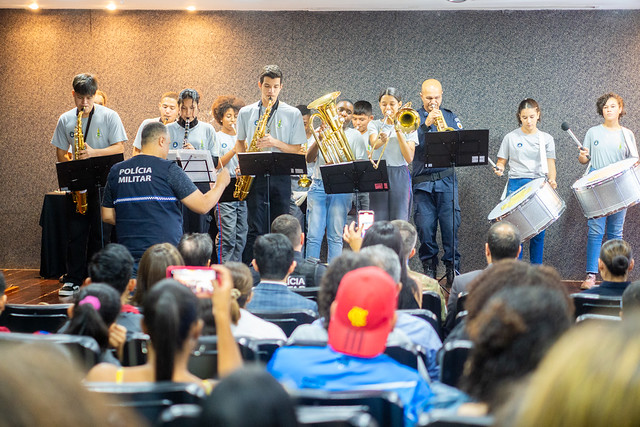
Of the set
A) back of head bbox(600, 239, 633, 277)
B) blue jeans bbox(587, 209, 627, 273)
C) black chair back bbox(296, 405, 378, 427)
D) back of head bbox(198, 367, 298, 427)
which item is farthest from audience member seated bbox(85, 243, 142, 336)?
blue jeans bbox(587, 209, 627, 273)

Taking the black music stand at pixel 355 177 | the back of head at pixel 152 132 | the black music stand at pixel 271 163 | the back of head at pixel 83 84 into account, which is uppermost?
the back of head at pixel 83 84

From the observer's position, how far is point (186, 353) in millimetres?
2088

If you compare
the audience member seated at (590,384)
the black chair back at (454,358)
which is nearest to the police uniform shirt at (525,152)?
the black chair back at (454,358)

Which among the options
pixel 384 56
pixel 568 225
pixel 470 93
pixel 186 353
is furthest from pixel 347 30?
pixel 186 353

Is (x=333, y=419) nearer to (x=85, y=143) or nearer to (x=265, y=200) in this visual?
(x=265, y=200)

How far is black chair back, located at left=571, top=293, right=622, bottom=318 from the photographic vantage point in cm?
335

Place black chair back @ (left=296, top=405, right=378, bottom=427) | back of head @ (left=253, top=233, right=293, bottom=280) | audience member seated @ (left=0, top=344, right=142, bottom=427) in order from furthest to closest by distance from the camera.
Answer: back of head @ (left=253, top=233, right=293, bottom=280)
black chair back @ (left=296, top=405, right=378, bottom=427)
audience member seated @ (left=0, top=344, right=142, bottom=427)

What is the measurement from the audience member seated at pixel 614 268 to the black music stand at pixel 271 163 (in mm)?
2702

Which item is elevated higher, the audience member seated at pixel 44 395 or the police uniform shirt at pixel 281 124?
the police uniform shirt at pixel 281 124

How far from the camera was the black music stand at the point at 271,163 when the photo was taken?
230 inches

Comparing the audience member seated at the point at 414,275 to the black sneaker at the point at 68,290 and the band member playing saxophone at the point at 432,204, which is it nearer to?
the band member playing saxophone at the point at 432,204

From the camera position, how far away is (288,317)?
10.1 feet

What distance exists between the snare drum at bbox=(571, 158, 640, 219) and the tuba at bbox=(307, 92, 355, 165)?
2178mm

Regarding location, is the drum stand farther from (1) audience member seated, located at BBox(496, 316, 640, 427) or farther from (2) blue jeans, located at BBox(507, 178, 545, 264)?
(1) audience member seated, located at BBox(496, 316, 640, 427)
